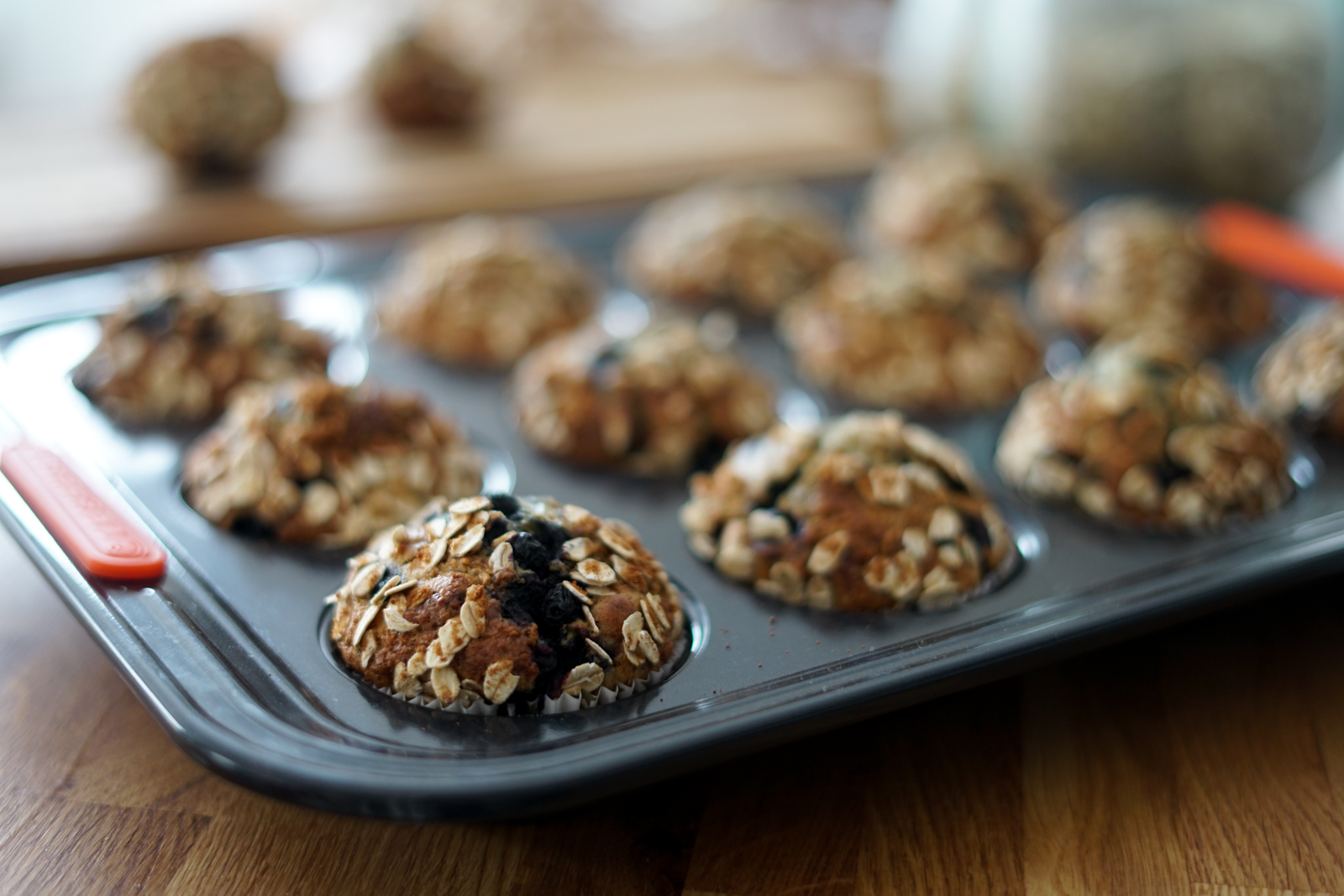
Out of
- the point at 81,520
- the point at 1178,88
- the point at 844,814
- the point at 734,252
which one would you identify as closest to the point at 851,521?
the point at 844,814

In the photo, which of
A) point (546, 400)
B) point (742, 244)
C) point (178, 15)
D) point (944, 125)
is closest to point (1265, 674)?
point (546, 400)

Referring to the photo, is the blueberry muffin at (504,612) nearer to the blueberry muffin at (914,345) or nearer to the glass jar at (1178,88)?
the blueberry muffin at (914,345)

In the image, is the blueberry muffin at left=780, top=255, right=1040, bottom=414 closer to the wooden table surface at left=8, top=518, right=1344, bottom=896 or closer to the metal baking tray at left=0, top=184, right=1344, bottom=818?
the metal baking tray at left=0, top=184, right=1344, bottom=818

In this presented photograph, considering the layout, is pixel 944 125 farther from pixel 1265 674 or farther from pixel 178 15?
pixel 178 15

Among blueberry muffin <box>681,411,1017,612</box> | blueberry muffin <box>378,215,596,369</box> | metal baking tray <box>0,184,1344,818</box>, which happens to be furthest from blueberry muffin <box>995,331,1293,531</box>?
blueberry muffin <box>378,215,596,369</box>

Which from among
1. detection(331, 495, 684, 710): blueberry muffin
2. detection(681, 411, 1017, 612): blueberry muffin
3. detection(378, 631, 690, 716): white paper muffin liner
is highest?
detection(331, 495, 684, 710): blueberry muffin

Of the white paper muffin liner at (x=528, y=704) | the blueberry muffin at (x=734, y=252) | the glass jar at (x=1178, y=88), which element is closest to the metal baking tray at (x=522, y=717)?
the white paper muffin liner at (x=528, y=704)

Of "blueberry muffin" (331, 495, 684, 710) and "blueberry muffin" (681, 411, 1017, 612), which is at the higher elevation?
"blueberry muffin" (331, 495, 684, 710)
